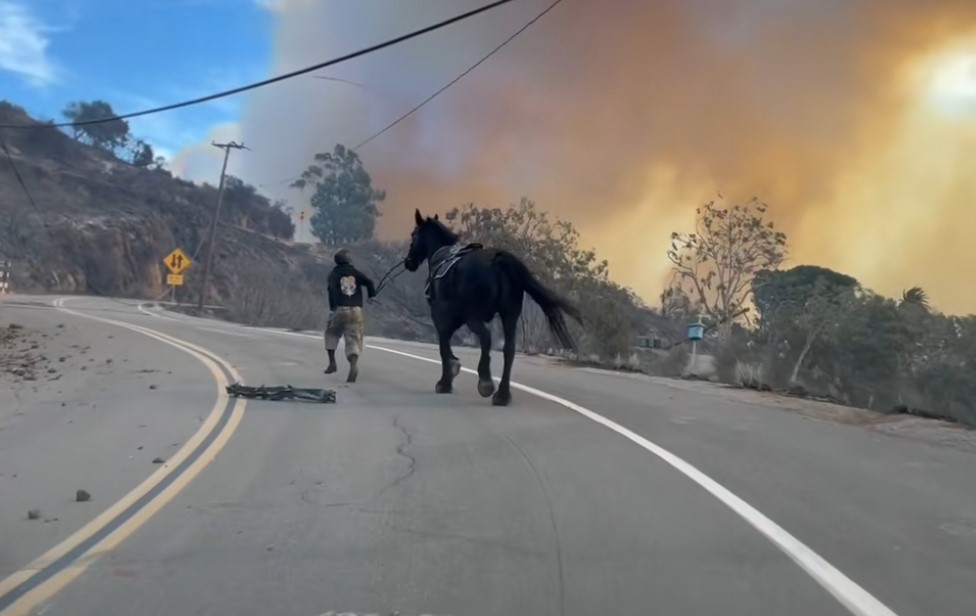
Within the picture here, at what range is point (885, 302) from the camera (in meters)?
25.9

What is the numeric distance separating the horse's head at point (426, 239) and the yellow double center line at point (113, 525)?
Result: 13.1 ft

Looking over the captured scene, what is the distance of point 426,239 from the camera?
46.5 feet

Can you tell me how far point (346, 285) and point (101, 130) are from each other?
84.5 meters

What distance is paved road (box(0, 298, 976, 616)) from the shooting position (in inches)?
201

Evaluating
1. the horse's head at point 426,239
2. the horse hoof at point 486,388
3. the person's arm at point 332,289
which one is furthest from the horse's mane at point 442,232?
the horse hoof at point 486,388

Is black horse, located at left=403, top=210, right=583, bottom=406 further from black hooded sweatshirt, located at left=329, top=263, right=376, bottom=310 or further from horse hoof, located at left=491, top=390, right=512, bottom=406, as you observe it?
black hooded sweatshirt, located at left=329, top=263, right=376, bottom=310

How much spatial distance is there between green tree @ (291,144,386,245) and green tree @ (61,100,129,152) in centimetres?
2327

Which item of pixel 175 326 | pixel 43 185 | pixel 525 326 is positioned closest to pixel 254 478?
pixel 175 326

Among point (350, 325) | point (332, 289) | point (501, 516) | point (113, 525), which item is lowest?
point (113, 525)

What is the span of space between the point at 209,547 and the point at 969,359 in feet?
67.0

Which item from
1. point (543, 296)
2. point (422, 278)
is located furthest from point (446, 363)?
point (422, 278)

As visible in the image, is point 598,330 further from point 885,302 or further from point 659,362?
point 885,302

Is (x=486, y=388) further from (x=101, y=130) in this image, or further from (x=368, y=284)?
(x=101, y=130)

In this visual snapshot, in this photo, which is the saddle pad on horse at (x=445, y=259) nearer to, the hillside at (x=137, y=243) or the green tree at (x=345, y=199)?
the hillside at (x=137, y=243)
